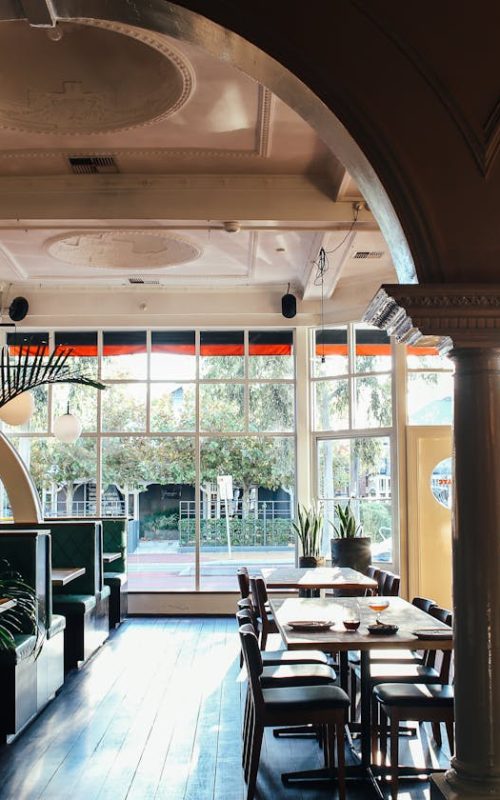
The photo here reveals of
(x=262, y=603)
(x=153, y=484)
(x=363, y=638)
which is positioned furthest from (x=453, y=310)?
(x=153, y=484)

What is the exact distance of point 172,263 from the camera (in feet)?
28.9

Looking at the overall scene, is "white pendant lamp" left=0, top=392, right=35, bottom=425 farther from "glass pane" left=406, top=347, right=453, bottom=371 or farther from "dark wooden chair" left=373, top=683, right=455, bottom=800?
"dark wooden chair" left=373, top=683, right=455, bottom=800

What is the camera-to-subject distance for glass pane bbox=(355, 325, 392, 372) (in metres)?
9.92

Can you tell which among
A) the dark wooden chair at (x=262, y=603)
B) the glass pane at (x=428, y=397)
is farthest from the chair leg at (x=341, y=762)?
the glass pane at (x=428, y=397)

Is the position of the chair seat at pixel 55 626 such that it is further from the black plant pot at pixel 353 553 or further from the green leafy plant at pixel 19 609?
the black plant pot at pixel 353 553

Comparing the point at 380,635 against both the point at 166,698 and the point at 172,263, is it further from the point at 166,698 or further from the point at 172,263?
the point at 172,263

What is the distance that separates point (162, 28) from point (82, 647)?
5575 millimetres

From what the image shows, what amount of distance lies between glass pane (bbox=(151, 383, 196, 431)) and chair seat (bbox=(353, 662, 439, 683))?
6164mm

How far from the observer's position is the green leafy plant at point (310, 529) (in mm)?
9773

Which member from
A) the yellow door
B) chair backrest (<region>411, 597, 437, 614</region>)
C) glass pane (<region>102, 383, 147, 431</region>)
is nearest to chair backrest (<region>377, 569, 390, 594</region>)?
chair backrest (<region>411, 597, 437, 614</region>)

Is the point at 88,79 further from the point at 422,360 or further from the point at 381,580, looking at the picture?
the point at 422,360

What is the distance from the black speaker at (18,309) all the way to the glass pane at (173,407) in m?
1.91

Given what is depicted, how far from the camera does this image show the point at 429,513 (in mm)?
9344

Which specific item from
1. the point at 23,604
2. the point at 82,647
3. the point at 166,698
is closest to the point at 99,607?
the point at 82,647
